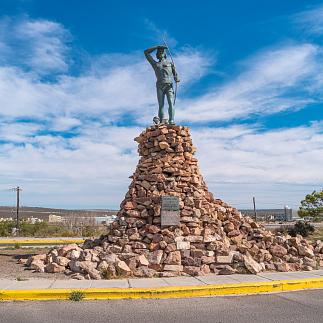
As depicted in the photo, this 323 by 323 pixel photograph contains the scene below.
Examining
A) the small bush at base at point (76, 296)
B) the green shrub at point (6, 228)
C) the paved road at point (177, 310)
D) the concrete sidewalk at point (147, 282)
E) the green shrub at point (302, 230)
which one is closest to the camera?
the paved road at point (177, 310)

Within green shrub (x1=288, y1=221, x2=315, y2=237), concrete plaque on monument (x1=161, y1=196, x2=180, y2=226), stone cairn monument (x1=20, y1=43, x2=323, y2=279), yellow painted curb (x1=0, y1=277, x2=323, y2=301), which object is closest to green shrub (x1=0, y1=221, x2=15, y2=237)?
green shrub (x1=288, y1=221, x2=315, y2=237)

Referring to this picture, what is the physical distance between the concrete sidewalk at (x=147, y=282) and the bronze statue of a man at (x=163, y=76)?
5.41 m

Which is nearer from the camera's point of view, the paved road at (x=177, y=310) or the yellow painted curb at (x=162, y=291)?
the paved road at (x=177, y=310)

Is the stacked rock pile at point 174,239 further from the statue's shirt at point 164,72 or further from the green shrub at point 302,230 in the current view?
the green shrub at point 302,230

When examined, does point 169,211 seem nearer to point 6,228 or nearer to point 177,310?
point 177,310

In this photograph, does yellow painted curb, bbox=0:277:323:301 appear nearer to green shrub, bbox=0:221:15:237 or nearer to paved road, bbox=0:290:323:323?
paved road, bbox=0:290:323:323

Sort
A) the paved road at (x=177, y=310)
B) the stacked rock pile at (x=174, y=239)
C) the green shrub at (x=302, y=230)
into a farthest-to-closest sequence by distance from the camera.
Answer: the green shrub at (x=302, y=230)
the stacked rock pile at (x=174, y=239)
the paved road at (x=177, y=310)

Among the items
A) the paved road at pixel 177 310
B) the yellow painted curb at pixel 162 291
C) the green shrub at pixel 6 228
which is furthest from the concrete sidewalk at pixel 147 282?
the green shrub at pixel 6 228

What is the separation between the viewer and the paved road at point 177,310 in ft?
21.9

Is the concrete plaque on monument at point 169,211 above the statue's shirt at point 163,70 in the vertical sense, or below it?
below

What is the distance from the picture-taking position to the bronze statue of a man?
44.5 ft

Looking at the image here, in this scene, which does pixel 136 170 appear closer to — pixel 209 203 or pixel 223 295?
pixel 209 203

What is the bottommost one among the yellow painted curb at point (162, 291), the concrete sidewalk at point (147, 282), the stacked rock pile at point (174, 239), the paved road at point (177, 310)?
the paved road at point (177, 310)

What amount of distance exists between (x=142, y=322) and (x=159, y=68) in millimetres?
8847
